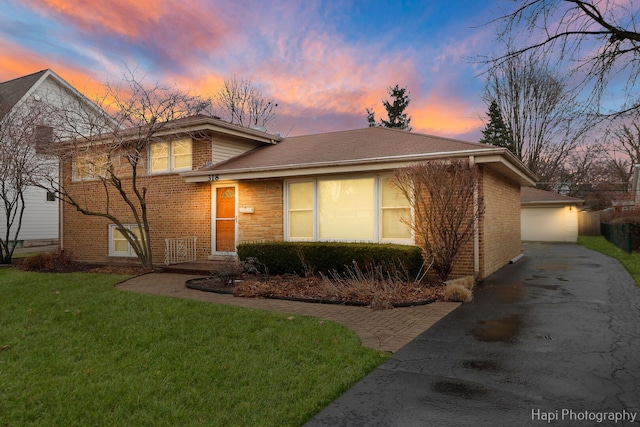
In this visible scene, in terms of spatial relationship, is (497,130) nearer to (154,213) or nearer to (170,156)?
(170,156)

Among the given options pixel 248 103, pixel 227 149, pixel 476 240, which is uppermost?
pixel 248 103

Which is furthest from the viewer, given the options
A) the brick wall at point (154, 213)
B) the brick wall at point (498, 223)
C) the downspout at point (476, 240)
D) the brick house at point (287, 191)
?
the brick wall at point (154, 213)

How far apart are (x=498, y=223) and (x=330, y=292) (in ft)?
20.4

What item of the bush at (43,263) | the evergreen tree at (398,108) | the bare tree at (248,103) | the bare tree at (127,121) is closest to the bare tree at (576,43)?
the bare tree at (127,121)

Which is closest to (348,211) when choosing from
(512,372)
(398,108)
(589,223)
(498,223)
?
(498,223)

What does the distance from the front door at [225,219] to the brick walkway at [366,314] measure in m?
3.49

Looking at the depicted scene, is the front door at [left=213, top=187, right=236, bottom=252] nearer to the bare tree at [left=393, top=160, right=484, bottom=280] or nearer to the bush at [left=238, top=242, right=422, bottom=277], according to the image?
the bush at [left=238, top=242, right=422, bottom=277]

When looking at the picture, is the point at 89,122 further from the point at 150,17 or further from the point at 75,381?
the point at 75,381

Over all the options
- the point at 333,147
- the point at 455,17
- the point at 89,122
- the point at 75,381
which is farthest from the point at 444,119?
the point at 75,381

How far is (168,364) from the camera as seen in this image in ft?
13.8

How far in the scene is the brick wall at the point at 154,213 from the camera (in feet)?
41.8

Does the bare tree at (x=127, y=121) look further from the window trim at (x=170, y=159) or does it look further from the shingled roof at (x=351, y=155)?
the shingled roof at (x=351, y=155)

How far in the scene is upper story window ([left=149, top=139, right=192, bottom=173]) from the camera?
42.9 feet

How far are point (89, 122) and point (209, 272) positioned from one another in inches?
208
